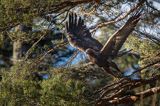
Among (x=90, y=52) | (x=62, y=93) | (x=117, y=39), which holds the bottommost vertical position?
(x=62, y=93)

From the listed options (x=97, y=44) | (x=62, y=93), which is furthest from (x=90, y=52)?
(x=62, y=93)

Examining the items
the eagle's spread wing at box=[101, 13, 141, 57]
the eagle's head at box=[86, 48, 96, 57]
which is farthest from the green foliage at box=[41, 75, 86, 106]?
the eagle's spread wing at box=[101, 13, 141, 57]

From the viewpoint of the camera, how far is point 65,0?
859 centimetres

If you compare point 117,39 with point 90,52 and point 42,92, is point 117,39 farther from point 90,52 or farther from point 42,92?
point 42,92

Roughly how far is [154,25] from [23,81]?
7.33 feet

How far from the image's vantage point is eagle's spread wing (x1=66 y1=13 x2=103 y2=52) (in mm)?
8094

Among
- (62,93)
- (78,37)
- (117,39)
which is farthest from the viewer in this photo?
(78,37)

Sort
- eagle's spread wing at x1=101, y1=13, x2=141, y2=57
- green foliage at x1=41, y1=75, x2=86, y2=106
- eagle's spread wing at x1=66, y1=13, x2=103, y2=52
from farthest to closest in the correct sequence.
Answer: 1. eagle's spread wing at x1=66, y1=13, x2=103, y2=52
2. eagle's spread wing at x1=101, y1=13, x2=141, y2=57
3. green foliage at x1=41, y1=75, x2=86, y2=106

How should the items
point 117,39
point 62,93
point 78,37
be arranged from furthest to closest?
point 78,37 < point 117,39 < point 62,93

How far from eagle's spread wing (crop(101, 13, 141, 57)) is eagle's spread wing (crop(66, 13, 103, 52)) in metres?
0.16

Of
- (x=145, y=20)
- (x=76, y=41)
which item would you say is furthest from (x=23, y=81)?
(x=145, y=20)

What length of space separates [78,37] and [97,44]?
255mm

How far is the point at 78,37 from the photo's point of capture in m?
8.16

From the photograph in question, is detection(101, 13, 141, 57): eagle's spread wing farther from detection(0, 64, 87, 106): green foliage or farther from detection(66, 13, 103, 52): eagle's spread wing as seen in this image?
detection(0, 64, 87, 106): green foliage
